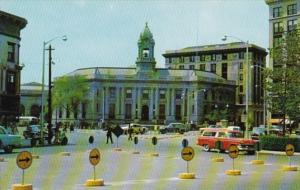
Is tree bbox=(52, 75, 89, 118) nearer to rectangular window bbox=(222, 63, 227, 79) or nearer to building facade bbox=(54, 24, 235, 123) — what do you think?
building facade bbox=(54, 24, 235, 123)

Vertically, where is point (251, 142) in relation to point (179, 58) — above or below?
below

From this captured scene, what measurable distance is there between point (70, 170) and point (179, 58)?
14750 cm

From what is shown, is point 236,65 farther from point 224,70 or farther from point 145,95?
point 145,95

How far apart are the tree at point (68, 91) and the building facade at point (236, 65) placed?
3606 cm

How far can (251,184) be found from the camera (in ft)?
58.6

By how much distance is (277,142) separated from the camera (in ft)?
129

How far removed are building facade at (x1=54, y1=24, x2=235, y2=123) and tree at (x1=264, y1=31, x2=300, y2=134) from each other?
98.8 meters

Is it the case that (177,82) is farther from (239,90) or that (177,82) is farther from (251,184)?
(251,184)

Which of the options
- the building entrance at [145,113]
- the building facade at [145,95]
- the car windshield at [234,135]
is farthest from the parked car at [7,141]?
the building entrance at [145,113]

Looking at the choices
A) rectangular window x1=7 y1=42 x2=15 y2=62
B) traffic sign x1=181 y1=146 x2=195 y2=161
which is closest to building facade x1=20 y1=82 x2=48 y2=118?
rectangular window x1=7 y1=42 x2=15 y2=62

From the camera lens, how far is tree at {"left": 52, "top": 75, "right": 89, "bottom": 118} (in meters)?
127

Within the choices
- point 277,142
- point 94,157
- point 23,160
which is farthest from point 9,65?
point 23,160

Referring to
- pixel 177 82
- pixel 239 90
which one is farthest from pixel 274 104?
pixel 239 90

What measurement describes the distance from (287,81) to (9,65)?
3301 cm
